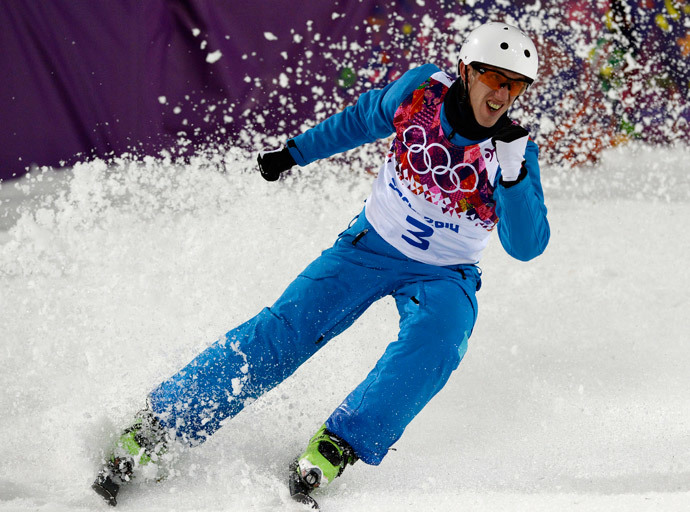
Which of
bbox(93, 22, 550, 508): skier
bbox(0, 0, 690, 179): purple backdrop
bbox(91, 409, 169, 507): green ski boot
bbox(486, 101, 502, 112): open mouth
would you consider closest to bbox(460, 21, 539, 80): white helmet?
bbox(93, 22, 550, 508): skier

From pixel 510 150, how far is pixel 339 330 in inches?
30.8

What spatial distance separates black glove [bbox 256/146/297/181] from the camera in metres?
2.57

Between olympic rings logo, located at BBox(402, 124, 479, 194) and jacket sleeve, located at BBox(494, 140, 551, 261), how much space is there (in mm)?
158

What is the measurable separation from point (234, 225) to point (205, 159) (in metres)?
0.69

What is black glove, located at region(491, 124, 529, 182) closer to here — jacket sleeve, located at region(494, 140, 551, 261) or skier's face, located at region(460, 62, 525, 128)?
jacket sleeve, located at region(494, 140, 551, 261)

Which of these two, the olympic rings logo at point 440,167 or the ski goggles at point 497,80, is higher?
the ski goggles at point 497,80

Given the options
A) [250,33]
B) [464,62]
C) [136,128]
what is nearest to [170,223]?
[136,128]

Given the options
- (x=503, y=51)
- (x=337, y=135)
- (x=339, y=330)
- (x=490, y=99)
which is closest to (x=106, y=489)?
(x=339, y=330)

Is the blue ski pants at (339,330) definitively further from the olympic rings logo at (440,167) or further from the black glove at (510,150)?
the black glove at (510,150)

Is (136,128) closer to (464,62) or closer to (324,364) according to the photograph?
(324,364)

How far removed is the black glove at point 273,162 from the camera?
8.44 ft

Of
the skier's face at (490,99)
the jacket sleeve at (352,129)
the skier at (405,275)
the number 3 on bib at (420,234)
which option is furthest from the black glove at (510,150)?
the jacket sleeve at (352,129)

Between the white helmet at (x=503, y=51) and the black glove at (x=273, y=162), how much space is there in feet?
2.30

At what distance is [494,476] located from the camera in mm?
2412
